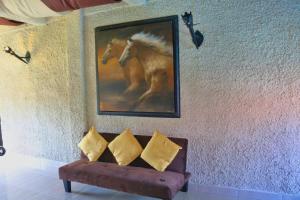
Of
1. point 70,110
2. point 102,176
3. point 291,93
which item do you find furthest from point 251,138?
point 70,110

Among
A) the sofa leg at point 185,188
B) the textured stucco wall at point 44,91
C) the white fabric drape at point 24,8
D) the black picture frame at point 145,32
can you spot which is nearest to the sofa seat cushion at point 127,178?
the sofa leg at point 185,188

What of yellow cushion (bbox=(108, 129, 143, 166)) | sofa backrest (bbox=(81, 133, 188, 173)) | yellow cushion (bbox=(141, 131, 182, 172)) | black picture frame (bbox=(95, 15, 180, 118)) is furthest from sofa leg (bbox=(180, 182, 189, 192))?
black picture frame (bbox=(95, 15, 180, 118))

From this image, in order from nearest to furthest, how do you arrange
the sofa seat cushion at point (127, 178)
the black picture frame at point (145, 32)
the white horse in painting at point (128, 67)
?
1. the sofa seat cushion at point (127, 178)
2. the black picture frame at point (145, 32)
3. the white horse in painting at point (128, 67)

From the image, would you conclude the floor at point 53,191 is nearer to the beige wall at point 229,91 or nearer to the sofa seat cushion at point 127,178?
the beige wall at point 229,91

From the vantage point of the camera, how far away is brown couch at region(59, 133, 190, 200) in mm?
2365

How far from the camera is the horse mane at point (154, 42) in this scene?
2.88m

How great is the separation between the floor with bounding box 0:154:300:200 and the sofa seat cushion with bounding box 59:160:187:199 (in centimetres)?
28

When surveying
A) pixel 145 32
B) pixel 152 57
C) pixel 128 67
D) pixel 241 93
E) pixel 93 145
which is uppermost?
pixel 145 32

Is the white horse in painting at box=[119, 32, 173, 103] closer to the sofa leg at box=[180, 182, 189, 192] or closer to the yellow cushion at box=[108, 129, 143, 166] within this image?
the yellow cushion at box=[108, 129, 143, 166]

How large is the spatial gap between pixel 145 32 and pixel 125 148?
1.47 m

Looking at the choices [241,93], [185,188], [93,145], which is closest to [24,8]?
[93,145]

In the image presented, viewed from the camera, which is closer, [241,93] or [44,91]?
[241,93]

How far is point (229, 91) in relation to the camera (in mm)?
2654

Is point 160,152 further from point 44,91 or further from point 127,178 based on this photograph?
point 44,91
